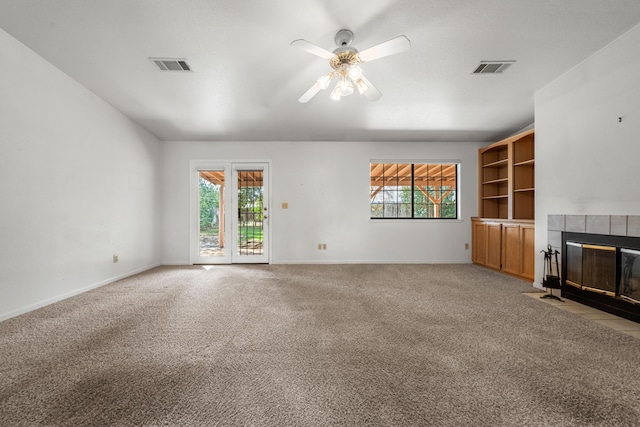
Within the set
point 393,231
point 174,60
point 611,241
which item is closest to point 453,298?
point 611,241

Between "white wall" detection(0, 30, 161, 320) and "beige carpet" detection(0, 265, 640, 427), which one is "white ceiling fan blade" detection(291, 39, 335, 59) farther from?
"white wall" detection(0, 30, 161, 320)

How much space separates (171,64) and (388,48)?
2240 millimetres

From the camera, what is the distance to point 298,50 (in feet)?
8.25

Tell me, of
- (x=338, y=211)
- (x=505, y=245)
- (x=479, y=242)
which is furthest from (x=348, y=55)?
(x=479, y=242)

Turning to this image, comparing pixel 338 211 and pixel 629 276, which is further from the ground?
pixel 338 211

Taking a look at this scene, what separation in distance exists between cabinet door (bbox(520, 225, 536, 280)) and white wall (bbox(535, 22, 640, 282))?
38 cm

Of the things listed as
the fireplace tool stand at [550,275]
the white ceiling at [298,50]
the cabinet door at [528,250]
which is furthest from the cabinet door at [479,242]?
the white ceiling at [298,50]

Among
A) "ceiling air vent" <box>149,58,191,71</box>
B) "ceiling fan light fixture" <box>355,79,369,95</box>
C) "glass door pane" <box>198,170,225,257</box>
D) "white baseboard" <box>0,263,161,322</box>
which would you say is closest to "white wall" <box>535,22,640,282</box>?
"ceiling fan light fixture" <box>355,79,369,95</box>

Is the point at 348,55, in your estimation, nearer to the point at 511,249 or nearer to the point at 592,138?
the point at 592,138

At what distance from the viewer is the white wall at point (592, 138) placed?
2.42 metres

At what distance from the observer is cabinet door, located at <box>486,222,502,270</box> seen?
457 cm

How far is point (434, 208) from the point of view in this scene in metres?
5.70

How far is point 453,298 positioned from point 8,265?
14.7 ft

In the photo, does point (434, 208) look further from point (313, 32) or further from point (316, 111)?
point (313, 32)
